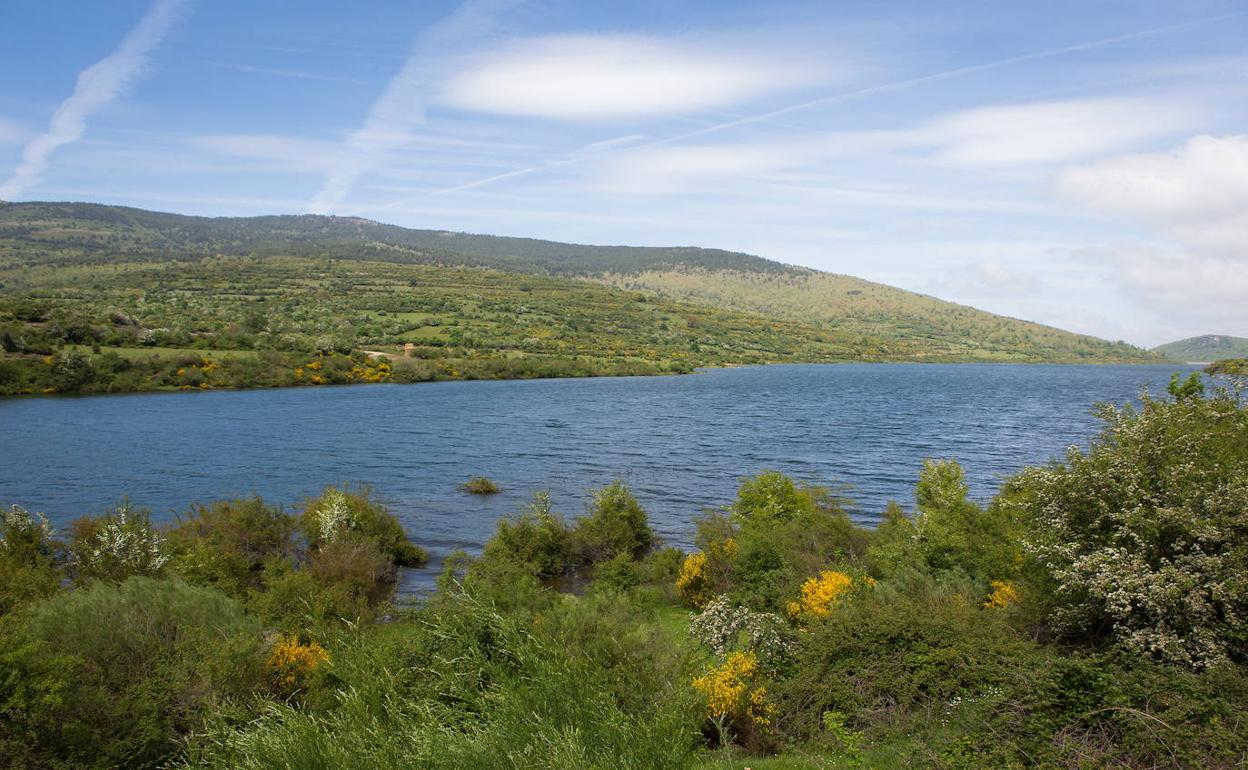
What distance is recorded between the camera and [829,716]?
37.3ft

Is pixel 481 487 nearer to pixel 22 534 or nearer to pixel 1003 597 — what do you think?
pixel 22 534

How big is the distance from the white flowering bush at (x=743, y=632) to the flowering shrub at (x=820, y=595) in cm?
84

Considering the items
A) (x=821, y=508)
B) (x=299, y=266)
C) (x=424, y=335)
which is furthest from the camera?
(x=299, y=266)

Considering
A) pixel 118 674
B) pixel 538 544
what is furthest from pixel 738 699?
pixel 538 544

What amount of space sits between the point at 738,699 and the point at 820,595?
466cm

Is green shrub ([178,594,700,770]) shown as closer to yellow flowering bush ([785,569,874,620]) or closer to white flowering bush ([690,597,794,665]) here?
white flowering bush ([690,597,794,665])

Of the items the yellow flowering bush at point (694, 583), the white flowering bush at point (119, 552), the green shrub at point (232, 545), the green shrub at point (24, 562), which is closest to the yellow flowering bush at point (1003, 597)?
the yellow flowering bush at point (694, 583)

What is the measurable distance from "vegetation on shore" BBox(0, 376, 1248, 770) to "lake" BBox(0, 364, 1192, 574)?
598 inches

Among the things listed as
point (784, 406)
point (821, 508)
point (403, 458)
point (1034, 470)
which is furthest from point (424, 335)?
point (1034, 470)

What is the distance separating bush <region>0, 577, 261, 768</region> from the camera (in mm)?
9930

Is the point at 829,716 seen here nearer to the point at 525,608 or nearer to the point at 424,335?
the point at 525,608

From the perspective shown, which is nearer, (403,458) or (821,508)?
(821,508)

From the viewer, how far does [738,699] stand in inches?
504

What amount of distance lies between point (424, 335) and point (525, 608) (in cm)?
11998
